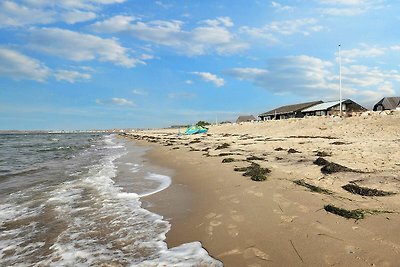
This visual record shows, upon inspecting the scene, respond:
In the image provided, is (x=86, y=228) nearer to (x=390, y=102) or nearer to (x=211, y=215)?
(x=211, y=215)

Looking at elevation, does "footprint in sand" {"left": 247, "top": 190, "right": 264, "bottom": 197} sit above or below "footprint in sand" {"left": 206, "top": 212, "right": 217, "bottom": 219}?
above

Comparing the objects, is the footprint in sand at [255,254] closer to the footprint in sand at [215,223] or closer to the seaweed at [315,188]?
the footprint in sand at [215,223]

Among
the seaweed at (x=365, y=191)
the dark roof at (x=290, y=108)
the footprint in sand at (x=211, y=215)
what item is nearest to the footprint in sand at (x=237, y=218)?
the footprint in sand at (x=211, y=215)

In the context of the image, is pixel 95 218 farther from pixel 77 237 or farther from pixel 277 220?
pixel 277 220

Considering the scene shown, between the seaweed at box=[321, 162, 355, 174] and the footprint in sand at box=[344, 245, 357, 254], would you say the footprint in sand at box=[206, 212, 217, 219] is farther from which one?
the seaweed at box=[321, 162, 355, 174]

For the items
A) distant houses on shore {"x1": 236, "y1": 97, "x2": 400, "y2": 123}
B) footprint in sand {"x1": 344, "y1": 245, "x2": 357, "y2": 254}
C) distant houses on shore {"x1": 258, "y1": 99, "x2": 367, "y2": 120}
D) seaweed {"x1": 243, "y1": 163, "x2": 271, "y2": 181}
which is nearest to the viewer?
footprint in sand {"x1": 344, "y1": 245, "x2": 357, "y2": 254}

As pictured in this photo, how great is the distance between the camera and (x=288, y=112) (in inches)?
2714

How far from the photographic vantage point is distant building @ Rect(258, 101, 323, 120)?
6562 centimetres

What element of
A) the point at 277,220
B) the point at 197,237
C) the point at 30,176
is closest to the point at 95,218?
the point at 197,237

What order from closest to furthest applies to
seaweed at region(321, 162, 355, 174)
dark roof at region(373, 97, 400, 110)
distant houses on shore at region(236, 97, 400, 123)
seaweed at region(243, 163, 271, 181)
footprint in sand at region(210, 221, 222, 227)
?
footprint in sand at region(210, 221, 222, 227), seaweed at region(243, 163, 271, 181), seaweed at region(321, 162, 355, 174), dark roof at region(373, 97, 400, 110), distant houses on shore at region(236, 97, 400, 123)

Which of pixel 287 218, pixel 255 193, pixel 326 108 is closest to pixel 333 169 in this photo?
pixel 255 193

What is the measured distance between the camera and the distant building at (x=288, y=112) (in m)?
65.6

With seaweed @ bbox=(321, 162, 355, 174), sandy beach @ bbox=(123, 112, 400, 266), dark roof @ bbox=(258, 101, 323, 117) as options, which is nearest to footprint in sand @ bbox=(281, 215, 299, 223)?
sandy beach @ bbox=(123, 112, 400, 266)

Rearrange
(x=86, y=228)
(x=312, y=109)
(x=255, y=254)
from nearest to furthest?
(x=255, y=254), (x=86, y=228), (x=312, y=109)
